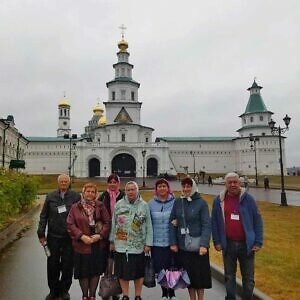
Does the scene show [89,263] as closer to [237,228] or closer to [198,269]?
[198,269]

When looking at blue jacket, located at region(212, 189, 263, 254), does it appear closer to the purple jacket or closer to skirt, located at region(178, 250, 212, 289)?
skirt, located at region(178, 250, 212, 289)

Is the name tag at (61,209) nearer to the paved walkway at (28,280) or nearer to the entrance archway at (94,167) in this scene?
the paved walkway at (28,280)

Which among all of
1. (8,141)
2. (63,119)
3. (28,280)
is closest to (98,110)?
(63,119)

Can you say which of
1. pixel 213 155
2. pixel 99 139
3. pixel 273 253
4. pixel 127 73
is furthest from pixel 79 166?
pixel 273 253

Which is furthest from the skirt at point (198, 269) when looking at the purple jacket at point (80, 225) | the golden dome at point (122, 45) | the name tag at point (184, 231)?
the golden dome at point (122, 45)

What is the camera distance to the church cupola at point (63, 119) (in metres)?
110

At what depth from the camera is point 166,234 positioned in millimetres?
5855

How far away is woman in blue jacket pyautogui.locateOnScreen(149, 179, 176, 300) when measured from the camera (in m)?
5.85

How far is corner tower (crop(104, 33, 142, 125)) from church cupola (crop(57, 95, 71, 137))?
3201 centimetres

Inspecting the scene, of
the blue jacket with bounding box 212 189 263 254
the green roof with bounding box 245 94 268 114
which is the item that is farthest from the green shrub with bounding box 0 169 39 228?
the green roof with bounding box 245 94 268 114

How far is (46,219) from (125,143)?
232 feet

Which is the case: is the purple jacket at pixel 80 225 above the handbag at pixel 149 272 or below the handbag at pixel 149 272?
above

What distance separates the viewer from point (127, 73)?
82.8 meters

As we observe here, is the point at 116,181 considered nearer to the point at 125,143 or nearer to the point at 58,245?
the point at 58,245
